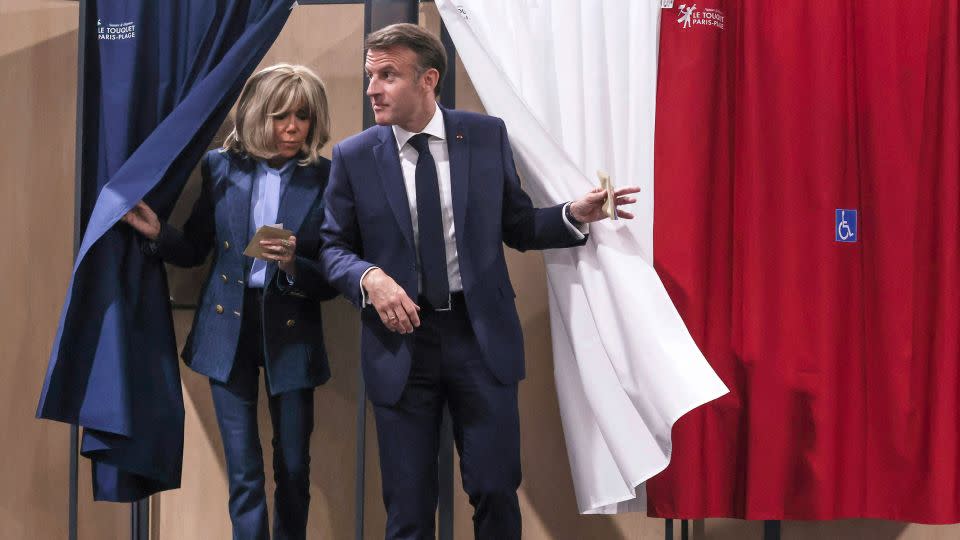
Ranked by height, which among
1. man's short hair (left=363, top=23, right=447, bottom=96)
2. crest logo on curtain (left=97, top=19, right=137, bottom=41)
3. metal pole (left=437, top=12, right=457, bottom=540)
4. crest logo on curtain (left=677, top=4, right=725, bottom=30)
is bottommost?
metal pole (left=437, top=12, right=457, bottom=540)

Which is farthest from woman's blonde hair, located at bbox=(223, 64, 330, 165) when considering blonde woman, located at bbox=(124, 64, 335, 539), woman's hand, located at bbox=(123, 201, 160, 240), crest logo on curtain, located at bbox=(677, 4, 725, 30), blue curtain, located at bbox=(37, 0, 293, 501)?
crest logo on curtain, located at bbox=(677, 4, 725, 30)

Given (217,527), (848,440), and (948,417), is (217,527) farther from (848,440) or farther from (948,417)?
(948,417)

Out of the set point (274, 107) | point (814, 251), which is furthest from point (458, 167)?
point (814, 251)

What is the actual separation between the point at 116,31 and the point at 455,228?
1304 millimetres

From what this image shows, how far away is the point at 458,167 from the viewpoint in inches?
113

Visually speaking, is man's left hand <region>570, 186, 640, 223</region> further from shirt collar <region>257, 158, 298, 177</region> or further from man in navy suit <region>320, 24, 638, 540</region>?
shirt collar <region>257, 158, 298, 177</region>

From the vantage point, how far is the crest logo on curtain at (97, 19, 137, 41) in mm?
3199

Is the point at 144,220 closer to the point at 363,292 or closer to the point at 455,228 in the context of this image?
the point at 363,292

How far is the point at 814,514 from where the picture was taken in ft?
10.4

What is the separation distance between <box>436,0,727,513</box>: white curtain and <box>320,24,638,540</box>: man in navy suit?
178 mm

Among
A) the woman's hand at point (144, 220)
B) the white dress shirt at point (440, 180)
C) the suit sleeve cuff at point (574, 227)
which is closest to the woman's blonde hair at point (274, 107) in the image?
the woman's hand at point (144, 220)

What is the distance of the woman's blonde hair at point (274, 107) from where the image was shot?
3.22 metres

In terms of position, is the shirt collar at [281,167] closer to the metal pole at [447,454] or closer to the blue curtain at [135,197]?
the blue curtain at [135,197]

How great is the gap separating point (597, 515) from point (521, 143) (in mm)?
1325
